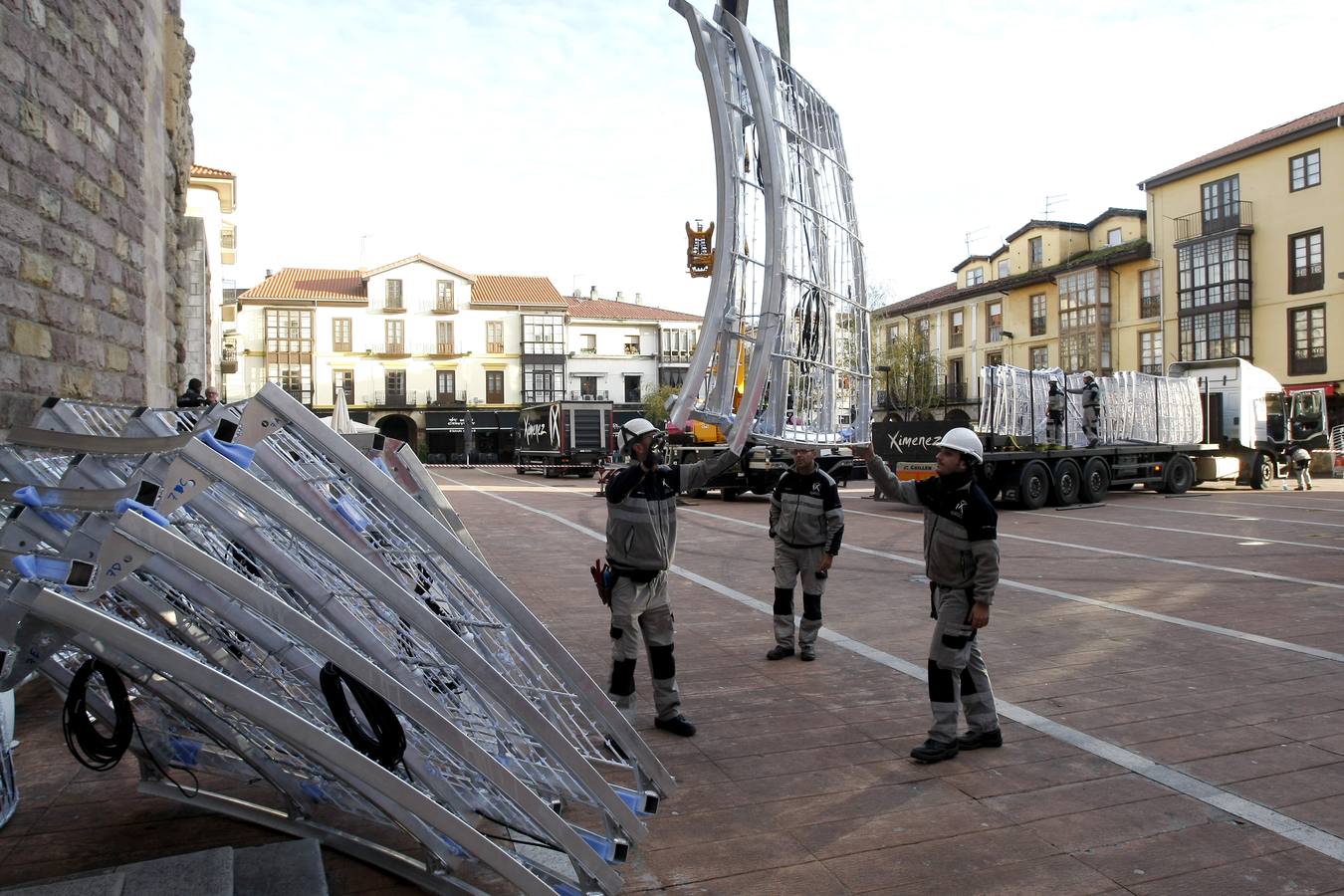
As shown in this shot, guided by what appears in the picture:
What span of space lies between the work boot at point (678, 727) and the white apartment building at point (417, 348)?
52584mm

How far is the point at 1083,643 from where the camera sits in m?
8.01

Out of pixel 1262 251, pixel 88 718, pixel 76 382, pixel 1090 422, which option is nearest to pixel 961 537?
pixel 88 718

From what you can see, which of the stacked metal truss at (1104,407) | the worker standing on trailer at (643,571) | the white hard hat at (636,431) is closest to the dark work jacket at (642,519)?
the worker standing on trailer at (643,571)

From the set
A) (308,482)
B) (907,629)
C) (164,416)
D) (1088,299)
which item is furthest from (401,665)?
(1088,299)

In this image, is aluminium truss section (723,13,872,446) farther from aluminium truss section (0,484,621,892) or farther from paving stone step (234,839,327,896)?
paving stone step (234,839,327,896)

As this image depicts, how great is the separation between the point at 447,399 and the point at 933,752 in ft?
193

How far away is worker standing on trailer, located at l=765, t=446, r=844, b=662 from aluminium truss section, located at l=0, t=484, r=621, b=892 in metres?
4.09

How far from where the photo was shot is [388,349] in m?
61.2

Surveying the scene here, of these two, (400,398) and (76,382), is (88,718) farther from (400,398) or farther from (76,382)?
(400,398)

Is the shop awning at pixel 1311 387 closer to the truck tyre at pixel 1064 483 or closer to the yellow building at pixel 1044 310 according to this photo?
the yellow building at pixel 1044 310

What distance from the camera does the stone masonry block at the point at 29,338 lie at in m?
5.66

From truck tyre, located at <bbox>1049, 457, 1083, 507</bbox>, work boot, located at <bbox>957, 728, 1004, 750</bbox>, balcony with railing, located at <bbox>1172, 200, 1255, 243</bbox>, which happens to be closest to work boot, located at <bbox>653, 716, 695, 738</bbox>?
work boot, located at <bbox>957, 728, 1004, 750</bbox>

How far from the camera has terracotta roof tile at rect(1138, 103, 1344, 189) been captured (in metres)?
35.3

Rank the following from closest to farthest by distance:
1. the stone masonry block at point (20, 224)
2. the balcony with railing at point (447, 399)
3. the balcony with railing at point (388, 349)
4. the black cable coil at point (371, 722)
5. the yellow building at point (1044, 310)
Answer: the black cable coil at point (371, 722) → the stone masonry block at point (20, 224) → the yellow building at point (1044, 310) → the balcony with railing at point (388, 349) → the balcony with railing at point (447, 399)
